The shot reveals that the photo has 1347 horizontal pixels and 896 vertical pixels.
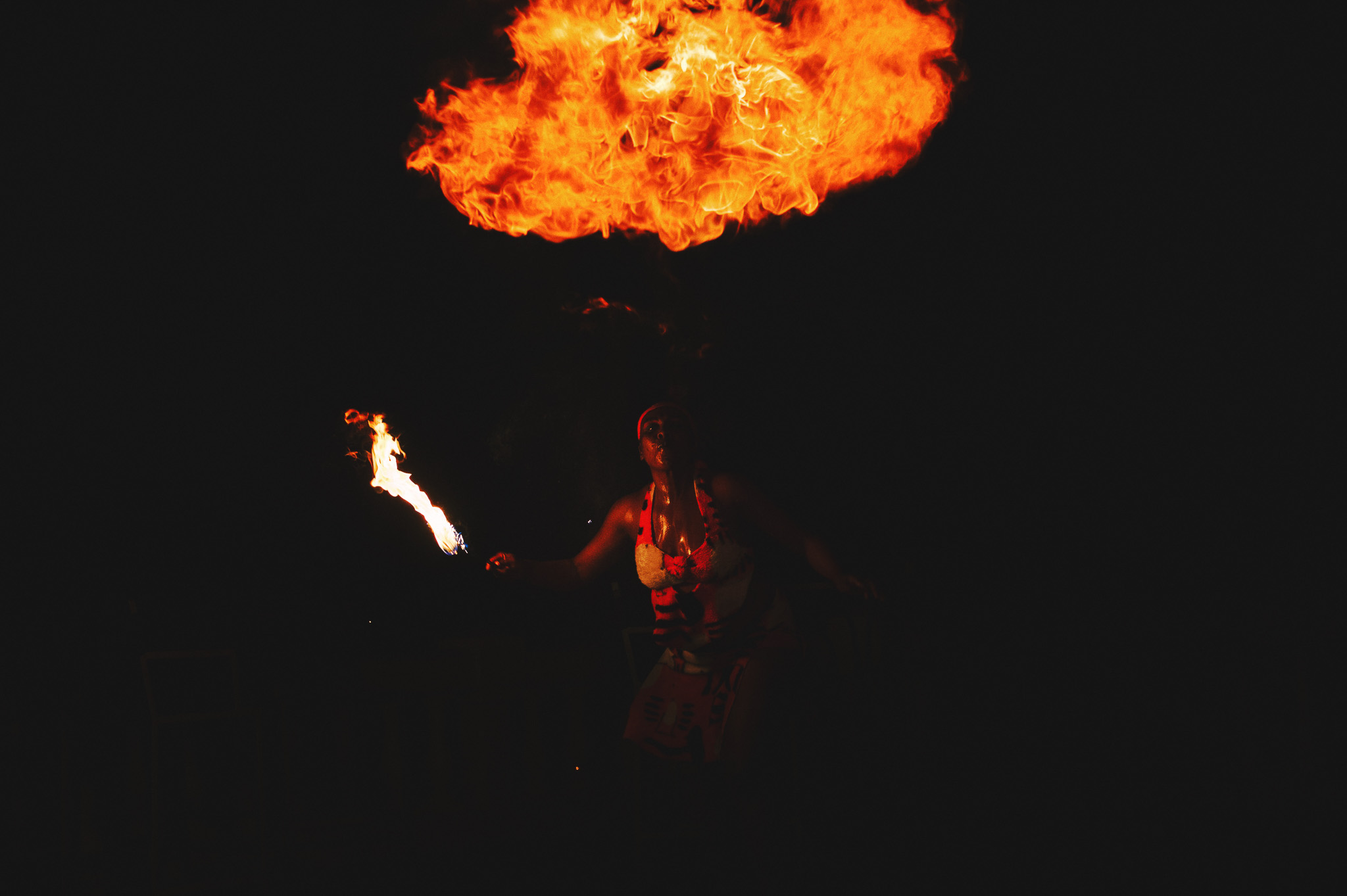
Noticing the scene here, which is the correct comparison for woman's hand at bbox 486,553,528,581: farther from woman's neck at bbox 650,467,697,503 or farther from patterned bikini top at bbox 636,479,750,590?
woman's neck at bbox 650,467,697,503

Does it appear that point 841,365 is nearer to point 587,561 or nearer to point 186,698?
point 587,561

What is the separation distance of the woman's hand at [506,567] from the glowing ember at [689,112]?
5.18 feet

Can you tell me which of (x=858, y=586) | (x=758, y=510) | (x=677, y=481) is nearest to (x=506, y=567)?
(x=677, y=481)

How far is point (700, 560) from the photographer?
368 cm

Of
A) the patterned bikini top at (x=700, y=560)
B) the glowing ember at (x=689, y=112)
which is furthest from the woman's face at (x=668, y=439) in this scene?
the glowing ember at (x=689, y=112)

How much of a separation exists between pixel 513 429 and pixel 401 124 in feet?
5.55

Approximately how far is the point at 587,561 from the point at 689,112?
209 cm

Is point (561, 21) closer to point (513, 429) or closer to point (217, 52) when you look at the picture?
point (217, 52)

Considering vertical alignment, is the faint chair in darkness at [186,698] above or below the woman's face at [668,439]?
below

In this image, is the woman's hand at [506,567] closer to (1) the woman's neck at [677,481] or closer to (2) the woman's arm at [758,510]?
(1) the woman's neck at [677,481]

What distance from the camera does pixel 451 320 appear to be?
16.9 feet

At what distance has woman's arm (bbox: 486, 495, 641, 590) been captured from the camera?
3926 millimetres

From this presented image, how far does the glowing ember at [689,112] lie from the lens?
4.25 meters

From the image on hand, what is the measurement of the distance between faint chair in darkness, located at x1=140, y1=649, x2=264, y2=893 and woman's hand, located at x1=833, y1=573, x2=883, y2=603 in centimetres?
248
